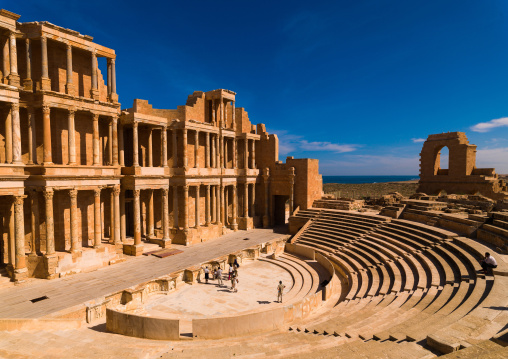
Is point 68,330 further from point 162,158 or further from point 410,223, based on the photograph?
point 410,223

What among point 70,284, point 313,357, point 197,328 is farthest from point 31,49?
point 313,357

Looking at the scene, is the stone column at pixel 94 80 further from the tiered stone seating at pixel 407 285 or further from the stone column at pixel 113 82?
the tiered stone seating at pixel 407 285

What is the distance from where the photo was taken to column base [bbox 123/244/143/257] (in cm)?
2338

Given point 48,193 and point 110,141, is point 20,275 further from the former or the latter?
point 110,141

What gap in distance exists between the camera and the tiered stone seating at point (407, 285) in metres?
8.90

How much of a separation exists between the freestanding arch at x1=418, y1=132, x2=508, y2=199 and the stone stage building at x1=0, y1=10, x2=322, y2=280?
1534cm

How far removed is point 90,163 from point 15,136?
17.5ft

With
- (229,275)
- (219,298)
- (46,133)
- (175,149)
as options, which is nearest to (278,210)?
(175,149)

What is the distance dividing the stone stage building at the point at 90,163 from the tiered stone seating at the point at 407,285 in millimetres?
11138

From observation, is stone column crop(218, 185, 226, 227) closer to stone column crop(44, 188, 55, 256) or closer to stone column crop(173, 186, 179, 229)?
stone column crop(173, 186, 179, 229)

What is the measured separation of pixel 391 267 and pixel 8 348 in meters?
17.7

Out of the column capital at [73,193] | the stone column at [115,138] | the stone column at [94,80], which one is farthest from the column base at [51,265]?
the stone column at [94,80]

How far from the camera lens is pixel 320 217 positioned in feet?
100

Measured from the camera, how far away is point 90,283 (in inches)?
704
